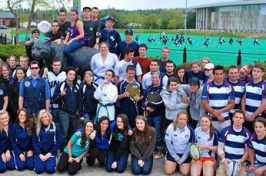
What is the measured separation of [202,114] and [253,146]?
1.08 m

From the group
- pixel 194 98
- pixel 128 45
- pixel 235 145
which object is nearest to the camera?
pixel 235 145

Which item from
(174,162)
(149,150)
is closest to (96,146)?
(149,150)

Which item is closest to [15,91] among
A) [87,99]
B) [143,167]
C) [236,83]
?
[87,99]

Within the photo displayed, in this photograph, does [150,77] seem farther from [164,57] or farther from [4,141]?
[4,141]

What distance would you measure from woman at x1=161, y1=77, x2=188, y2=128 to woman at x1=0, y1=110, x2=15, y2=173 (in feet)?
8.37

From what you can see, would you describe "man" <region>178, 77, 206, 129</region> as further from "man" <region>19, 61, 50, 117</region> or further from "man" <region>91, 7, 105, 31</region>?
"man" <region>91, 7, 105, 31</region>

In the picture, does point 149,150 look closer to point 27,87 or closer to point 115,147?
point 115,147

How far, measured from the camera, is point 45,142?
5.93 metres

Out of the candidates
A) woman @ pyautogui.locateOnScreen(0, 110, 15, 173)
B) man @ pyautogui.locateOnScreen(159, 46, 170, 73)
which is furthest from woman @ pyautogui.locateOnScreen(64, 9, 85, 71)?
woman @ pyautogui.locateOnScreen(0, 110, 15, 173)

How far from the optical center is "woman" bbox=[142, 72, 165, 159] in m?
6.49

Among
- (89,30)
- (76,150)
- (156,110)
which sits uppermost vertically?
(89,30)

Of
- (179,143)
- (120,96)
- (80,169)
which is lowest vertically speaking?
(80,169)

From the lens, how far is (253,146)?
17.6 ft

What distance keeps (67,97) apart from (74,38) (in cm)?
170
